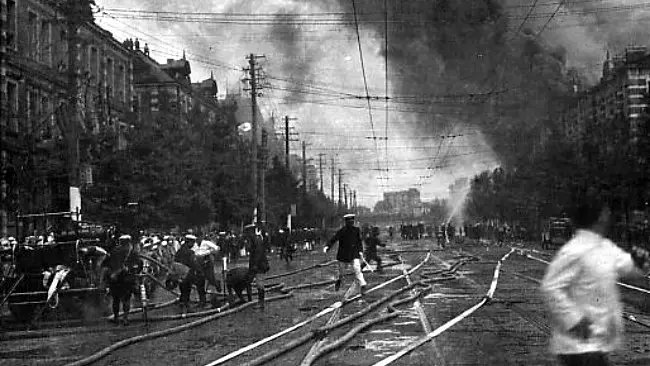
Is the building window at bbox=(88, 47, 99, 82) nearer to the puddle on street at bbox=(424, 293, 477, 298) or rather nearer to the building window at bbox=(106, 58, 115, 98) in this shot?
the building window at bbox=(106, 58, 115, 98)

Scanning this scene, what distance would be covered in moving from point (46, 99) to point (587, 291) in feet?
153

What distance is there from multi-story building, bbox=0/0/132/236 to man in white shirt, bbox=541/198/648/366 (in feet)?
60.5

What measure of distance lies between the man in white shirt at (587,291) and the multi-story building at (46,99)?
18428mm

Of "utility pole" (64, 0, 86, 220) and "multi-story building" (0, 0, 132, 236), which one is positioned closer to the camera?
"utility pole" (64, 0, 86, 220)

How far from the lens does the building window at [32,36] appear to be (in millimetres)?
46156

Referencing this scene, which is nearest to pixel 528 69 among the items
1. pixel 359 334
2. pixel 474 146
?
pixel 474 146

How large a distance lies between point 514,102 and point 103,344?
151 feet

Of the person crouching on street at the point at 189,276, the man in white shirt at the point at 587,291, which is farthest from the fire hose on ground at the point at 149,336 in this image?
the man in white shirt at the point at 587,291

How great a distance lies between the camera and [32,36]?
46.5 m

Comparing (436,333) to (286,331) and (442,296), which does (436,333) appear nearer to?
(286,331)

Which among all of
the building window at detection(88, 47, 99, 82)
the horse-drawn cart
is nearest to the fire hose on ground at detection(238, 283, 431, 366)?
the horse-drawn cart

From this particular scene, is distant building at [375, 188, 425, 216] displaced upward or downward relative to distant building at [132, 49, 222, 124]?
downward

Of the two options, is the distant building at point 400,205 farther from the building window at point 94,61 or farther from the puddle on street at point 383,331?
the puddle on street at point 383,331

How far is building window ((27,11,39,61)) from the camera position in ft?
151
